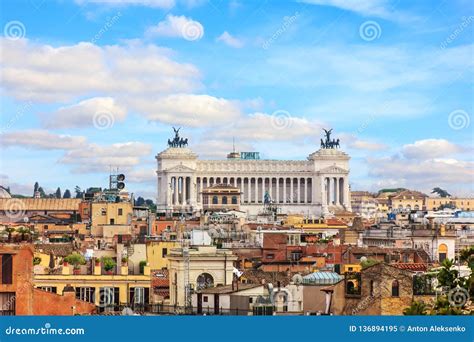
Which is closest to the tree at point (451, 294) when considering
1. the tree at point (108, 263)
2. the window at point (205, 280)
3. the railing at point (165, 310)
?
the railing at point (165, 310)

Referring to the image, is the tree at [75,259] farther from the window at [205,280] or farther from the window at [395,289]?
the window at [395,289]

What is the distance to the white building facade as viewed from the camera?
153625 mm

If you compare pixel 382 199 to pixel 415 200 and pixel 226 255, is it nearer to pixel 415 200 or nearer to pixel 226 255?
pixel 415 200

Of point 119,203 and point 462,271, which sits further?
point 119,203

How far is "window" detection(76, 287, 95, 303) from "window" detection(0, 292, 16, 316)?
22.8ft

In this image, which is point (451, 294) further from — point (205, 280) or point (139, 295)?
point (139, 295)

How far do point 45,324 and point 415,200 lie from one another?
16385 centimetres

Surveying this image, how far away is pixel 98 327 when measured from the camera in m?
18.9

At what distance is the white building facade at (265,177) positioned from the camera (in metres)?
154

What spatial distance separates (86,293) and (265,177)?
12387 centimetres

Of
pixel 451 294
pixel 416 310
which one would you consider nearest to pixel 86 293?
pixel 451 294

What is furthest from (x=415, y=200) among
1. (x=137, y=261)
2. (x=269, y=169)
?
(x=137, y=261)

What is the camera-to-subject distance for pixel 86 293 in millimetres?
30672

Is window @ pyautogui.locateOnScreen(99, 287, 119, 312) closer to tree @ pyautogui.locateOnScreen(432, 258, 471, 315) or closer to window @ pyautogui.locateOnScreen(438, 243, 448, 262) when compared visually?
tree @ pyautogui.locateOnScreen(432, 258, 471, 315)
